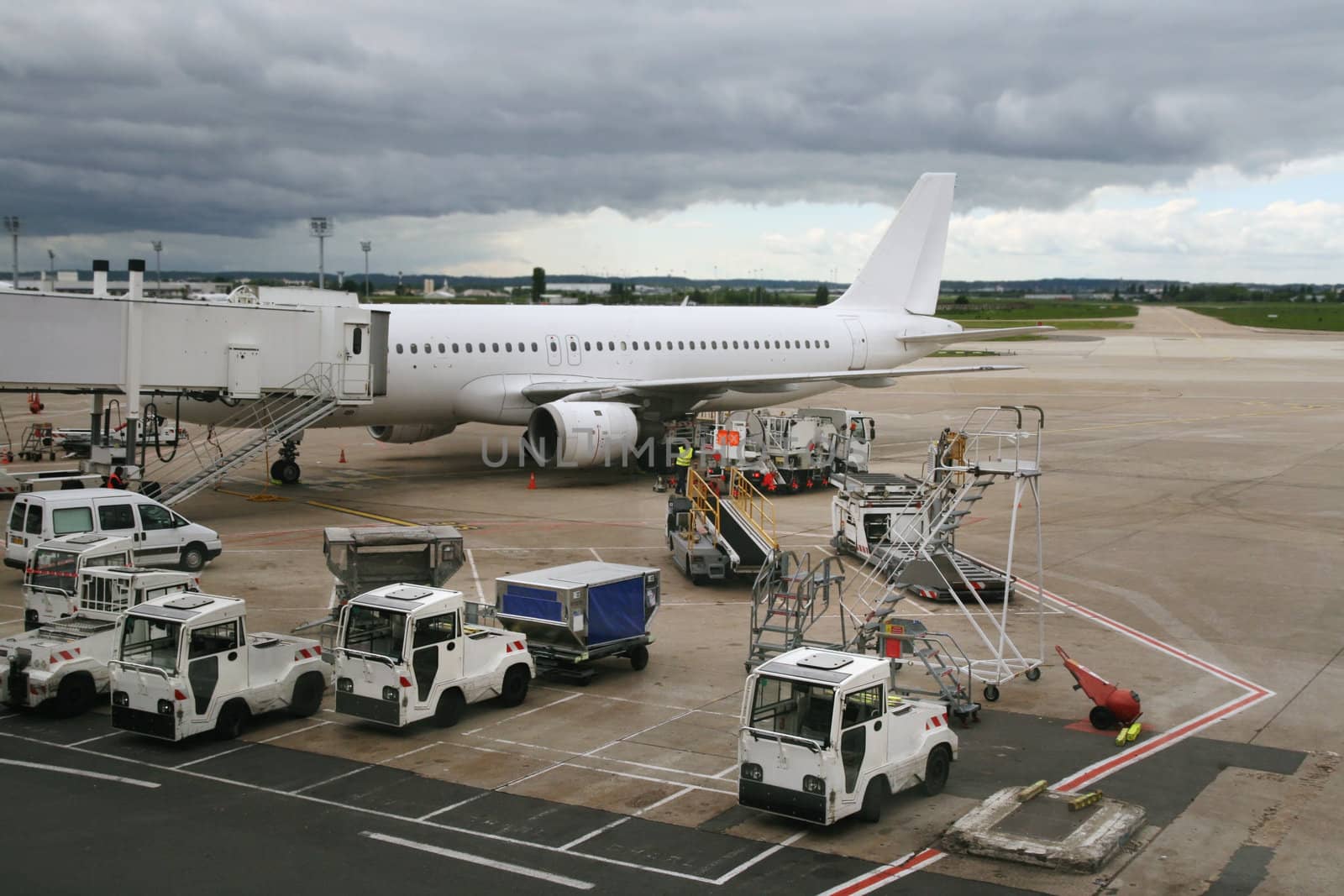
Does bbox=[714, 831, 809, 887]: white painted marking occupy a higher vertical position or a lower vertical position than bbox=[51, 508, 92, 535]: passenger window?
lower

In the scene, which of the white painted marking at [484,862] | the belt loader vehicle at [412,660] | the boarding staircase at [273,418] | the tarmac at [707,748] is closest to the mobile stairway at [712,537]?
the tarmac at [707,748]

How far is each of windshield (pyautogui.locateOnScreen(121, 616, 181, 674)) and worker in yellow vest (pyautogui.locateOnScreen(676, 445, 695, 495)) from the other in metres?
17.2

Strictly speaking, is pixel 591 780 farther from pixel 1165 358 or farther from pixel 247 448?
pixel 1165 358

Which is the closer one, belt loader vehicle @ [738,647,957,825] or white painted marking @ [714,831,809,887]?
white painted marking @ [714,831,809,887]

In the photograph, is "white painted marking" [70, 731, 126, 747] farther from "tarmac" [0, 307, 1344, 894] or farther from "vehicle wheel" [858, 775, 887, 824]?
"vehicle wheel" [858, 775, 887, 824]

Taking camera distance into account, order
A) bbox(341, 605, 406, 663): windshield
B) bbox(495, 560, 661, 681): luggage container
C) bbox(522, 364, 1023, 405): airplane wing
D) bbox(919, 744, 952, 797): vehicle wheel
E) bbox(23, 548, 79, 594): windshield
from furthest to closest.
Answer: bbox(522, 364, 1023, 405): airplane wing, bbox(23, 548, 79, 594): windshield, bbox(495, 560, 661, 681): luggage container, bbox(341, 605, 406, 663): windshield, bbox(919, 744, 952, 797): vehicle wheel

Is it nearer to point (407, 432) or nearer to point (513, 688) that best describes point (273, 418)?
point (407, 432)

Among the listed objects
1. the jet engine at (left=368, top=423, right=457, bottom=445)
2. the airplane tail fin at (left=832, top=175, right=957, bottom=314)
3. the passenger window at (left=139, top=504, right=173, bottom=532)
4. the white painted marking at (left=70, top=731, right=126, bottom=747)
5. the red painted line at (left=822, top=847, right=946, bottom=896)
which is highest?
the airplane tail fin at (left=832, top=175, right=957, bottom=314)

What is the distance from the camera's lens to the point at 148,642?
15.9m

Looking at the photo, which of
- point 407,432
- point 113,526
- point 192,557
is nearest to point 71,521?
point 113,526

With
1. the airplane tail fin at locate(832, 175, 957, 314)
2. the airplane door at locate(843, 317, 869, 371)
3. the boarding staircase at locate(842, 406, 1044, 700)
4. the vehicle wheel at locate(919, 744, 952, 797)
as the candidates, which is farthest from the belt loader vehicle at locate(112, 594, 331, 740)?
the airplane tail fin at locate(832, 175, 957, 314)

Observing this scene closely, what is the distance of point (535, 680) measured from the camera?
1869 cm

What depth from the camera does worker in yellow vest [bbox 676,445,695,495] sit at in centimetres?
3256

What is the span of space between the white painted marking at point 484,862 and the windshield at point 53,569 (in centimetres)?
917
